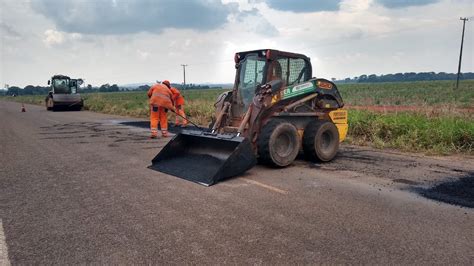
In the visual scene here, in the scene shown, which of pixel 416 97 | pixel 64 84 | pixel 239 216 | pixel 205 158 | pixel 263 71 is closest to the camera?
pixel 239 216

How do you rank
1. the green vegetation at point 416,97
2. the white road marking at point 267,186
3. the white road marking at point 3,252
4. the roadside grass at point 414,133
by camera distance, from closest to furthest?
the white road marking at point 3,252 → the white road marking at point 267,186 → the roadside grass at point 414,133 → the green vegetation at point 416,97

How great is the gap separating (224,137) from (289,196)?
172cm

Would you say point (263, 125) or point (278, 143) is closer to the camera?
point (263, 125)

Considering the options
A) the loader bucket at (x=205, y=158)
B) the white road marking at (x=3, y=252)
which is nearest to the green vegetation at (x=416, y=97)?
the loader bucket at (x=205, y=158)

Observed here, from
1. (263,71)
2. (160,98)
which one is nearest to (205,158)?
(263,71)

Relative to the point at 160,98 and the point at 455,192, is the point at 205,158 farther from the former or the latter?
the point at 160,98

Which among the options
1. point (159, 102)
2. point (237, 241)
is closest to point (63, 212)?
point (237, 241)

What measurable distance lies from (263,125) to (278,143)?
43cm

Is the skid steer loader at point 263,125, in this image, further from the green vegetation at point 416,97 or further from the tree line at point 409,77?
the tree line at point 409,77

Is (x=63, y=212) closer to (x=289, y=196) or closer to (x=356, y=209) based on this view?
(x=289, y=196)

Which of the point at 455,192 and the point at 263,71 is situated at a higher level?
the point at 263,71

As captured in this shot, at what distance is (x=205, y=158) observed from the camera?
675cm

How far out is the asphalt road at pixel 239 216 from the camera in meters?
3.45

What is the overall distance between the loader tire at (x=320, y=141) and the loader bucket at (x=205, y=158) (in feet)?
5.17
